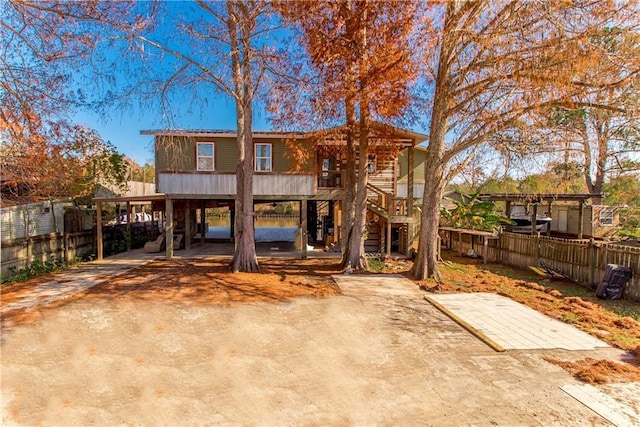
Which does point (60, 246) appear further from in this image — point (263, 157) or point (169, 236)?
point (263, 157)

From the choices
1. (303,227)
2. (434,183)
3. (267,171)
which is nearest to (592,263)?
(434,183)

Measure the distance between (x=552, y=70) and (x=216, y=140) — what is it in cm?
1171

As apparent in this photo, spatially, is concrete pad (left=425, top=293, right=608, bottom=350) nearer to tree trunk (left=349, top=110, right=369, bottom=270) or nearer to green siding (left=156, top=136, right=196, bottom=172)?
tree trunk (left=349, top=110, right=369, bottom=270)

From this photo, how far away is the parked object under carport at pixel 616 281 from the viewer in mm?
8180

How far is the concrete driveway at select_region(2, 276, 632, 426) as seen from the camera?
3.61 m

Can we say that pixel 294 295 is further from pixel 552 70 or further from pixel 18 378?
pixel 552 70

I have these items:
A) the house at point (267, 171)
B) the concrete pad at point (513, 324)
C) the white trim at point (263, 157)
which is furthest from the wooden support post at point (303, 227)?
the concrete pad at point (513, 324)

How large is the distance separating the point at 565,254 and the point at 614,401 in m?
7.94

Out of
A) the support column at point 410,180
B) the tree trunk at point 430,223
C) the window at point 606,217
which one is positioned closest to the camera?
the tree trunk at point 430,223

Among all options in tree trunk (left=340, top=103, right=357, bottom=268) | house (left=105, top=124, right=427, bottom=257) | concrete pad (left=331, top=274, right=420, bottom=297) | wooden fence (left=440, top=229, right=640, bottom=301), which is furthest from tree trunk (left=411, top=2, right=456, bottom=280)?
wooden fence (left=440, top=229, right=640, bottom=301)

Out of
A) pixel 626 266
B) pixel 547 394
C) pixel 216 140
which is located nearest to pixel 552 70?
pixel 626 266

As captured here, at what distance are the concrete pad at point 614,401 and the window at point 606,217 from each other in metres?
21.3

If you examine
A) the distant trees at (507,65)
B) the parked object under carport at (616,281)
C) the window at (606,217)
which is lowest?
the parked object under carport at (616,281)

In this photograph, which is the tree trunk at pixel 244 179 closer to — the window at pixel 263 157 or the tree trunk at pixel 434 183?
the window at pixel 263 157
